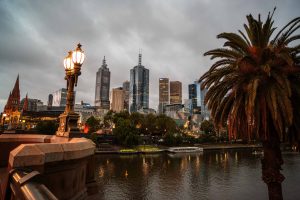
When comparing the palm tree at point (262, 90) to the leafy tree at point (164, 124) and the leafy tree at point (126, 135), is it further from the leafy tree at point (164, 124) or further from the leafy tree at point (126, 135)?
the leafy tree at point (164, 124)

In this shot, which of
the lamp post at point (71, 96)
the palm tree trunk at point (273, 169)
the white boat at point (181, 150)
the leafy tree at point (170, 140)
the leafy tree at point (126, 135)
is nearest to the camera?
the lamp post at point (71, 96)

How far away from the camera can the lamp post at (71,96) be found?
1251 centimetres

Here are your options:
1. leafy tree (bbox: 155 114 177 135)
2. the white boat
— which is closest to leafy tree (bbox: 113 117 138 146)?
the white boat

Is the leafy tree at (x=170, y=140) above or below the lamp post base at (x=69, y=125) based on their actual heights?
below

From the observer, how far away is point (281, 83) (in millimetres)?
12648

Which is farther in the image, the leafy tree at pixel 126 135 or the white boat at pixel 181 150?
the white boat at pixel 181 150

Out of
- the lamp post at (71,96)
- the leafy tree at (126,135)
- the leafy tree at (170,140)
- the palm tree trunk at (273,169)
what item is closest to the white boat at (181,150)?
the leafy tree at (170,140)

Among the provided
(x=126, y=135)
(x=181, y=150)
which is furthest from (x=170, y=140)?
(x=126, y=135)

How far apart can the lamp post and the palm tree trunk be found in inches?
486

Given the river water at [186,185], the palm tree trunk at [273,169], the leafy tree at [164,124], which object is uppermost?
the leafy tree at [164,124]

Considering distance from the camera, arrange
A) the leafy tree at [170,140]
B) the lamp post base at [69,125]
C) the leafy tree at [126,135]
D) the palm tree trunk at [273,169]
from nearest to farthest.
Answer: the lamp post base at [69,125] < the palm tree trunk at [273,169] < the leafy tree at [126,135] < the leafy tree at [170,140]

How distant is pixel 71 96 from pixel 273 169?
45.5 feet

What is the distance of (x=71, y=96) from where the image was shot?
13.5m

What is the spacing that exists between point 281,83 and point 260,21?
5.59 metres
